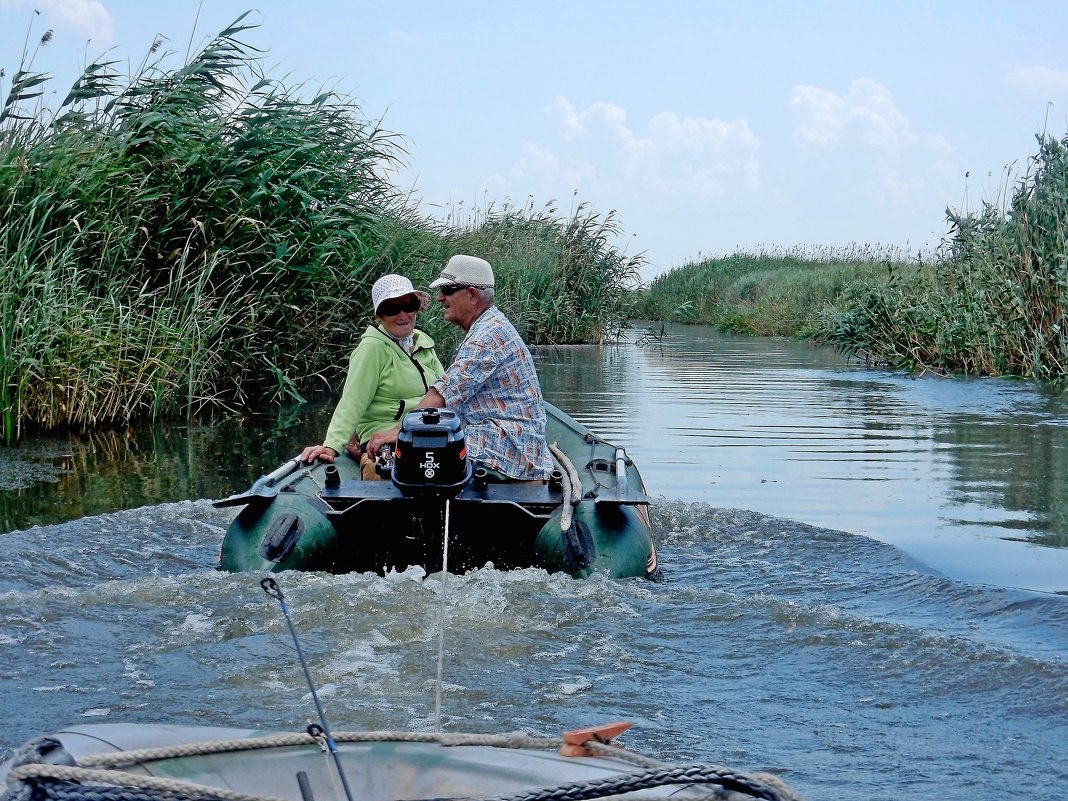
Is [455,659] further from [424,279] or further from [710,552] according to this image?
[424,279]

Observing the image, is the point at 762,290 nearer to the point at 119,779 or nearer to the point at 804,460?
the point at 804,460

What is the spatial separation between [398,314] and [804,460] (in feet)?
14.7

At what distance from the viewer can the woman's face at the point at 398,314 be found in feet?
20.0

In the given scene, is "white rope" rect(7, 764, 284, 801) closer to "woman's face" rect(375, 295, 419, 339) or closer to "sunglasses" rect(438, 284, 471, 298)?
"sunglasses" rect(438, 284, 471, 298)

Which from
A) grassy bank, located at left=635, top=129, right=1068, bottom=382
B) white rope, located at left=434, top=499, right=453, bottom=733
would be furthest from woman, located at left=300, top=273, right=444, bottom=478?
grassy bank, located at left=635, top=129, right=1068, bottom=382

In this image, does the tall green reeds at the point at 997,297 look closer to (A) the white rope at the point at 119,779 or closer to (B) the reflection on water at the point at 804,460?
(B) the reflection on water at the point at 804,460

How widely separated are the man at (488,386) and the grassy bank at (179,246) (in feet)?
16.9

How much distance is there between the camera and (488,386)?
222 inches

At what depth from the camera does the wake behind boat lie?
5156mm

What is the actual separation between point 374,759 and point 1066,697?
8.48 ft

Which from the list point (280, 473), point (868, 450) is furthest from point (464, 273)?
point (868, 450)

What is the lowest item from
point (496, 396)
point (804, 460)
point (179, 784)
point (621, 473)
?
point (804, 460)

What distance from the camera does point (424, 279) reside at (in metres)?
14.0

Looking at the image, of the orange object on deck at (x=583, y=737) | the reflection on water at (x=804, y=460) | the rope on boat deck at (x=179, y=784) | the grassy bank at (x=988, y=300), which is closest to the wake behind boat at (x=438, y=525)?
the reflection on water at (x=804, y=460)
